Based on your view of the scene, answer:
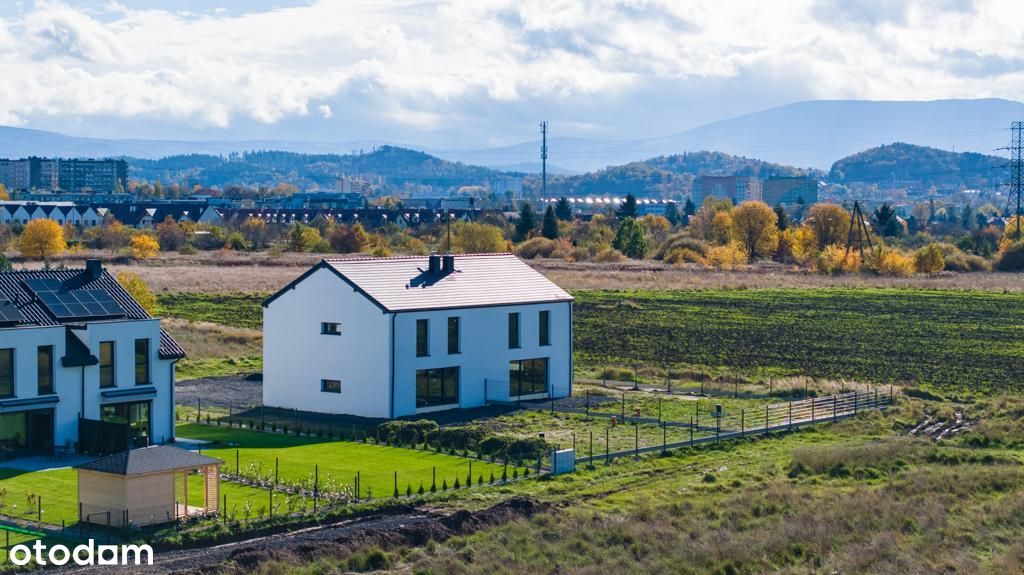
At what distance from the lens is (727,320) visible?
236ft

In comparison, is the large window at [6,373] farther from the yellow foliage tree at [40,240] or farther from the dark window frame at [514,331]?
the yellow foliage tree at [40,240]

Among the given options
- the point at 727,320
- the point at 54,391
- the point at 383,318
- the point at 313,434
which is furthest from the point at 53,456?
the point at 727,320

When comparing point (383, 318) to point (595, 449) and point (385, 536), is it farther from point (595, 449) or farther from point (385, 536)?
point (385, 536)

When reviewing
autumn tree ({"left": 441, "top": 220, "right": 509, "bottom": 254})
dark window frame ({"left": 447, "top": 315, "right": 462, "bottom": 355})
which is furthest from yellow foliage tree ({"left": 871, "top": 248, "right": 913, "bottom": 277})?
dark window frame ({"left": 447, "top": 315, "right": 462, "bottom": 355})

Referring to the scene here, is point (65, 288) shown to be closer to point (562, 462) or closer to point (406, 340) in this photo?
point (406, 340)

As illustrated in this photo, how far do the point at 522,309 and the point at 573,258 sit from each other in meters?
84.9

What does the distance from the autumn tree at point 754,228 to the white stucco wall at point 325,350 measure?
306 ft

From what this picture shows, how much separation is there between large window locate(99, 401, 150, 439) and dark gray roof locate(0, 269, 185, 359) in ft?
4.89

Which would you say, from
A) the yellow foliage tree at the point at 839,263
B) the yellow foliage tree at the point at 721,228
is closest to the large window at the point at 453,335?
the yellow foliage tree at the point at 839,263

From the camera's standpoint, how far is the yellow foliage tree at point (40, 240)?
365 ft

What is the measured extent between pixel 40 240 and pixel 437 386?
75.8 metres

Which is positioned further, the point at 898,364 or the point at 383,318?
the point at 898,364

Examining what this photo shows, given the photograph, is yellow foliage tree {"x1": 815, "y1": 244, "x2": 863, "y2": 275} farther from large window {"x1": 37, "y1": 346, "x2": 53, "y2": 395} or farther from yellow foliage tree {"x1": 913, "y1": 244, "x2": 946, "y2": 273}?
large window {"x1": 37, "y1": 346, "x2": 53, "y2": 395}

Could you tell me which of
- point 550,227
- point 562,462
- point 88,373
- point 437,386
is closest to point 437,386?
point 437,386
